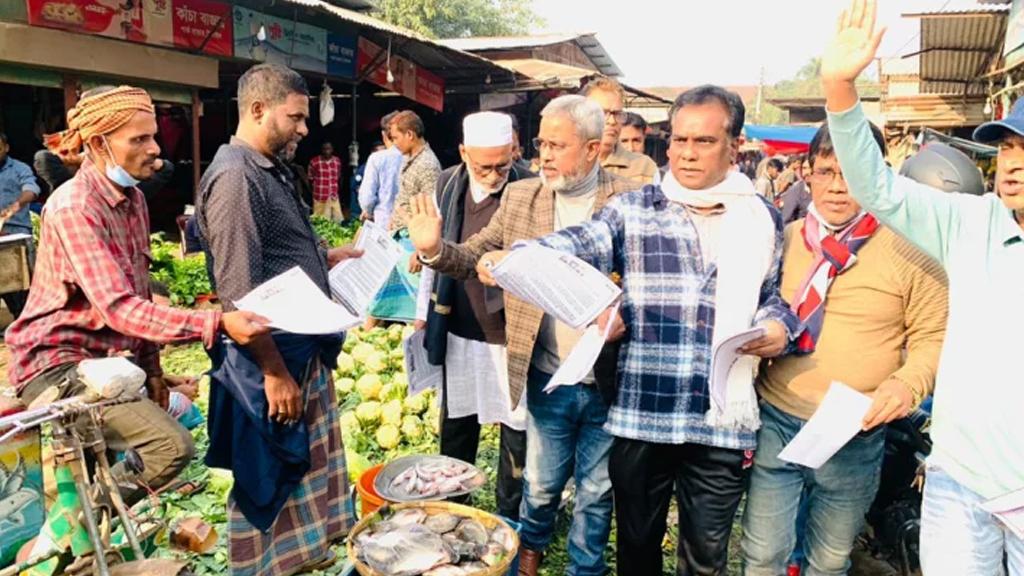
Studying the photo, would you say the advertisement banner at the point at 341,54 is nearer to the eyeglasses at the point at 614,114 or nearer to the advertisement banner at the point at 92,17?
the advertisement banner at the point at 92,17

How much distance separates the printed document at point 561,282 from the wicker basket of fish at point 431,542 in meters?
0.86

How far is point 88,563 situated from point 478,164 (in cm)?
226

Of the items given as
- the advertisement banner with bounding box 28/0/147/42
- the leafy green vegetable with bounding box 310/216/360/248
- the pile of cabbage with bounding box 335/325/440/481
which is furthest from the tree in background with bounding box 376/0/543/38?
the pile of cabbage with bounding box 335/325/440/481

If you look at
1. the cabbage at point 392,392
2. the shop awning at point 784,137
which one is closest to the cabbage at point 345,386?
the cabbage at point 392,392

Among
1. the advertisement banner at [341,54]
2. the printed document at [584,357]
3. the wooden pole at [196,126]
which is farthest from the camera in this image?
the advertisement banner at [341,54]

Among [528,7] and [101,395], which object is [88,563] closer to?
[101,395]

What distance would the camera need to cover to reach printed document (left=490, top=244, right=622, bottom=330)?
2.23 meters

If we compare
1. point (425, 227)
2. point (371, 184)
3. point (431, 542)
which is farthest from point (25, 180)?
point (431, 542)

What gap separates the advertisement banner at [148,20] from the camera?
712cm

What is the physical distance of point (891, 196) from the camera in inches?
79.1

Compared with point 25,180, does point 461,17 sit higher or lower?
higher

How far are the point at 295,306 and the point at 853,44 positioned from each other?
1.84m

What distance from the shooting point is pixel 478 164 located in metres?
3.53

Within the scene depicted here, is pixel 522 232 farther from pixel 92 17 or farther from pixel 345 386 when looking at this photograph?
pixel 92 17
